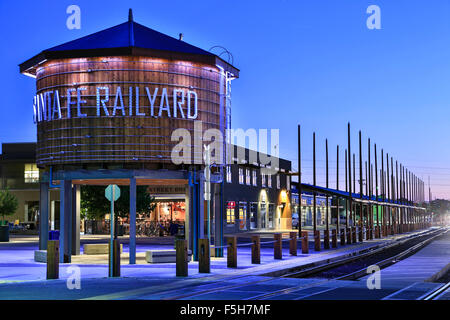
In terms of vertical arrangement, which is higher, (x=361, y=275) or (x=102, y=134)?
(x=102, y=134)

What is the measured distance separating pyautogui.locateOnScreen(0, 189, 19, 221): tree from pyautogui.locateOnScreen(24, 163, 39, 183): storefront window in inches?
158

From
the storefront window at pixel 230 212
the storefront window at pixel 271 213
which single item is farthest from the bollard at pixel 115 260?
the storefront window at pixel 271 213

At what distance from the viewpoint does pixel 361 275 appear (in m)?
20.8

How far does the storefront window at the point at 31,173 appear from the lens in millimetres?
69375

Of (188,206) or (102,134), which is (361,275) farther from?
(102,134)

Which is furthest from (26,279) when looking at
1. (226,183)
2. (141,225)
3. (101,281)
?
(226,183)

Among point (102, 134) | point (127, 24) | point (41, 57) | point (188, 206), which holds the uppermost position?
point (127, 24)

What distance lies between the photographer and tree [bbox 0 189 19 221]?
64125 millimetres

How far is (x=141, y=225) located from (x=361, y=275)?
3803 centimetres

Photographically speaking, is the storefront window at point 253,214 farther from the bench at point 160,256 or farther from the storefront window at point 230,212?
the bench at point 160,256

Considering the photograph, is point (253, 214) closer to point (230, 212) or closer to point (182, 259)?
point (230, 212)

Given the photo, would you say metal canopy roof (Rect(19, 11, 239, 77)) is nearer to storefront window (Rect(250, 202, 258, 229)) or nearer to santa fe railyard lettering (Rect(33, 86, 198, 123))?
santa fe railyard lettering (Rect(33, 86, 198, 123))

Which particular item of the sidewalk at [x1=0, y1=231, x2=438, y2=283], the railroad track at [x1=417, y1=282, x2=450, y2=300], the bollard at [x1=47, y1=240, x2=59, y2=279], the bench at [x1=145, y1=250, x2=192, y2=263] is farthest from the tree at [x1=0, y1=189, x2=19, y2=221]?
the railroad track at [x1=417, y1=282, x2=450, y2=300]
